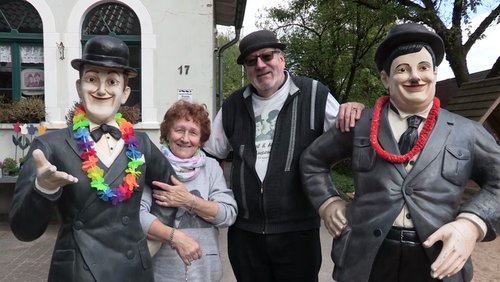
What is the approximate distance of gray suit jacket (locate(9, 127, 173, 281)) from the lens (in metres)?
1.70

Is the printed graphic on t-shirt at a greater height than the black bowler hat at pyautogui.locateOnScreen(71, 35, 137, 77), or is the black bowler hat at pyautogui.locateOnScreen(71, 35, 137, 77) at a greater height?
the black bowler hat at pyautogui.locateOnScreen(71, 35, 137, 77)

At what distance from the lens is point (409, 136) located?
6.25 ft

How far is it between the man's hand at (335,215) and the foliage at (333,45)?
35.9 feet

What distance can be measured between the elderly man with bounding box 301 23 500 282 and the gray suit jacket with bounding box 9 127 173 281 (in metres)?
0.90

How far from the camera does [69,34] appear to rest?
20.5 ft

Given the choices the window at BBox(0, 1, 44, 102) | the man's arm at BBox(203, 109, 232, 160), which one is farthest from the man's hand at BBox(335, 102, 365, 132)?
the window at BBox(0, 1, 44, 102)

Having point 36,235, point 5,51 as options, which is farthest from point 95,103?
point 5,51

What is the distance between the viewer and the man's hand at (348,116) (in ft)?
6.82

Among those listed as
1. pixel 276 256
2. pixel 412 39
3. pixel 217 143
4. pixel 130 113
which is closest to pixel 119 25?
→ pixel 130 113

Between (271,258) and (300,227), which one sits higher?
(300,227)

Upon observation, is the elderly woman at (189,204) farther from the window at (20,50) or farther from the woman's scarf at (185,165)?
the window at (20,50)

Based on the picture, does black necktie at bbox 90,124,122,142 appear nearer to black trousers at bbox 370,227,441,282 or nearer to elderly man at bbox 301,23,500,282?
elderly man at bbox 301,23,500,282

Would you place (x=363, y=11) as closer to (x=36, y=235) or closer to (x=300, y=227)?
(x=300, y=227)

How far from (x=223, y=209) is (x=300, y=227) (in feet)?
1.57
